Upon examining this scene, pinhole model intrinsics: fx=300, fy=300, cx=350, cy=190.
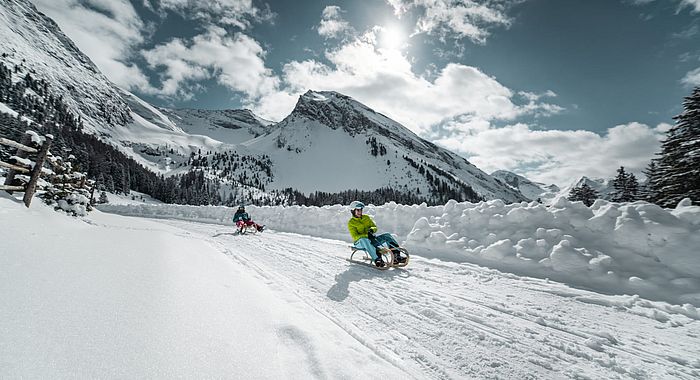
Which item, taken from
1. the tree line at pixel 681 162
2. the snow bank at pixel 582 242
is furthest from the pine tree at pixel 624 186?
the snow bank at pixel 582 242

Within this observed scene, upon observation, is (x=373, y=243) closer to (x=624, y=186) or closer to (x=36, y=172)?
(x=36, y=172)

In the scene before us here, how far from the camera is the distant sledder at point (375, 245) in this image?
754cm

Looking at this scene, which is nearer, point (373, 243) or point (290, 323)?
point (290, 323)

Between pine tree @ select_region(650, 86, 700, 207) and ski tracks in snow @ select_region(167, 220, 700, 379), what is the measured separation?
53.9 ft

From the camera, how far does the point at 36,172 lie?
8.10m

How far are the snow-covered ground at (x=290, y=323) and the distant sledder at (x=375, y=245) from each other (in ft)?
3.68

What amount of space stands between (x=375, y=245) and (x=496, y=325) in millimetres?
3757

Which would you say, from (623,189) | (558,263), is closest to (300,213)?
(558,263)

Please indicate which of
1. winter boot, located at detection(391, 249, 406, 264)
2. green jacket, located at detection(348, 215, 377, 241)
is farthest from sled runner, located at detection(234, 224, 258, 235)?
winter boot, located at detection(391, 249, 406, 264)

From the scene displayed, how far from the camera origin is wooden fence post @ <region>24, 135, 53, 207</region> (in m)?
7.69

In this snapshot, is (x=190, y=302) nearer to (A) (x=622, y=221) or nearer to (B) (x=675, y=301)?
(B) (x=675, y=301)

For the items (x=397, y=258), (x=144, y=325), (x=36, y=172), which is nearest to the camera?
(x=144, y=325)

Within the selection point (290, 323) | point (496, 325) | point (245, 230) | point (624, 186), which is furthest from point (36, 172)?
point (624, 186)

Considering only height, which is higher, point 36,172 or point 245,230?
point 36,172
